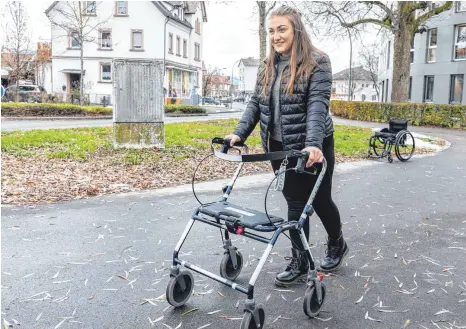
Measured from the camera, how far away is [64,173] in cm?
880

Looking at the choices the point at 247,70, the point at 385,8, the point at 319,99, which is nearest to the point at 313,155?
the point at 319,99

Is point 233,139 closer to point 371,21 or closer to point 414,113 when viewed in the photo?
point 414,113

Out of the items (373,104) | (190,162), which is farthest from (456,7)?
(190,162)

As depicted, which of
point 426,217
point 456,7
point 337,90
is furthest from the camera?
point 337,90

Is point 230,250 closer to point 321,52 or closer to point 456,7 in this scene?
point 321,52

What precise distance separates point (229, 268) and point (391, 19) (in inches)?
1062

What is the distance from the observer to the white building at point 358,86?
320 feet

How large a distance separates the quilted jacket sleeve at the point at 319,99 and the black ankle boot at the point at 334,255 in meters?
1.17

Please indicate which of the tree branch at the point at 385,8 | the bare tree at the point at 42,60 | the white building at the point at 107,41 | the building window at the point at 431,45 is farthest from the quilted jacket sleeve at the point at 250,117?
the bare tree at the point at 42,60

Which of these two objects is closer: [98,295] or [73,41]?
[98,295]

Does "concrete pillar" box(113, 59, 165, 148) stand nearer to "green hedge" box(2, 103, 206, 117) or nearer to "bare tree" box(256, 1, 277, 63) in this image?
"bare tree" box(256, 1, 277, 63)

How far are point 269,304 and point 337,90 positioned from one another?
126585mm

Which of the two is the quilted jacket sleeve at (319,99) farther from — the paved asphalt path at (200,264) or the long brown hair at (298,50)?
the paved asphalt path at (200,264)

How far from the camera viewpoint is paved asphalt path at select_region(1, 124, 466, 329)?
3572 millimetres
